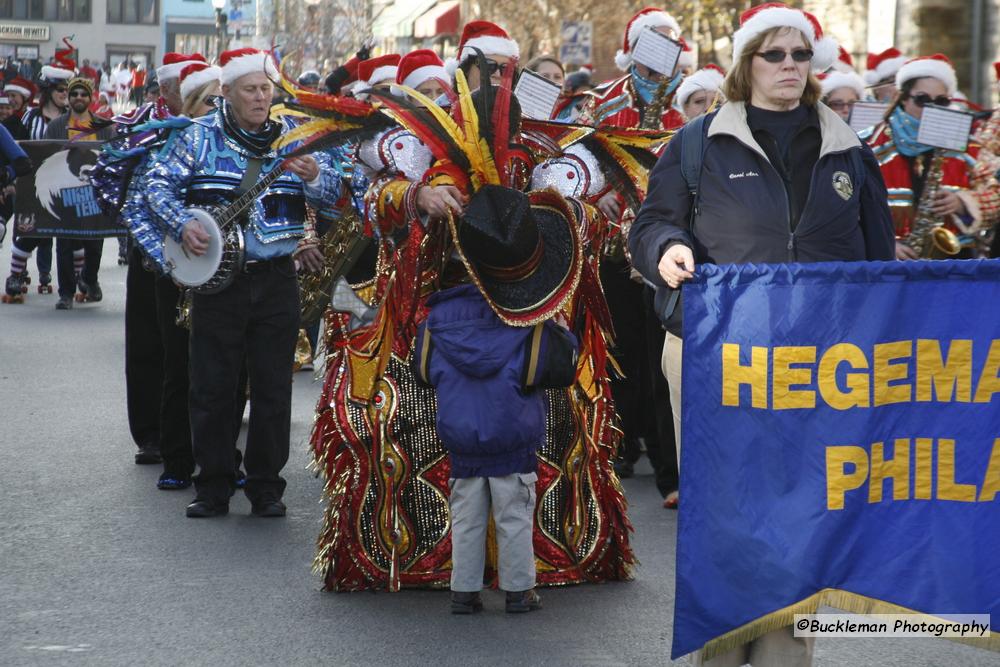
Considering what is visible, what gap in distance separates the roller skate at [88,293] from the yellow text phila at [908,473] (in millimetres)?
13336

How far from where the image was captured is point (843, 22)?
17812 mm

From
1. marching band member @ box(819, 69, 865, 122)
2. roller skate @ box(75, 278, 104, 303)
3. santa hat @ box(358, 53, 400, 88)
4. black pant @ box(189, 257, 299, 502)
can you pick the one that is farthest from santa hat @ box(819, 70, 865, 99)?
roller skate @ box(75, 278, 104, 303)

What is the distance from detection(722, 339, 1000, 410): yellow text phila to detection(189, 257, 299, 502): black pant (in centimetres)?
345

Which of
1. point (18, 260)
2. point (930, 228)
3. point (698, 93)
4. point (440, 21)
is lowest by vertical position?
point (18, 260)

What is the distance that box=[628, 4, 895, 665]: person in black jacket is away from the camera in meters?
4.63

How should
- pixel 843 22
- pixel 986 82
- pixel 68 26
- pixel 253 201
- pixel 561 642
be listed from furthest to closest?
pixel 68 26, pixel 843 22, pixel 986 82, pixel 253 201, pixel 561 642

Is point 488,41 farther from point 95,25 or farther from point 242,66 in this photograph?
point 95,25

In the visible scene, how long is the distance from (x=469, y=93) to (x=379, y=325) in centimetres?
91

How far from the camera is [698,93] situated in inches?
352

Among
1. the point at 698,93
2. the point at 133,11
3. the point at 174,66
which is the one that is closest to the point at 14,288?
the point at 174,66

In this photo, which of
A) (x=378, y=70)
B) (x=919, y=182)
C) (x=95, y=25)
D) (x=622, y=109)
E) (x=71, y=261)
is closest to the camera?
(x=919, y=182)

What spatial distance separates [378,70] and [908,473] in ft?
21.3

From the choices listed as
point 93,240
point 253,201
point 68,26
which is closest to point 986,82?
point 93,240

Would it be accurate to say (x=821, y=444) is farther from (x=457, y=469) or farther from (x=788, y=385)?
(x=457, y=469)
